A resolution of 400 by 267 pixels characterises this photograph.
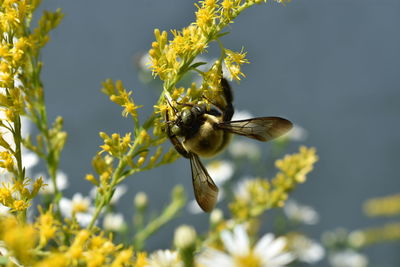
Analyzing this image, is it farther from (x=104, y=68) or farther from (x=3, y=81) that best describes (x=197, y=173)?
(x=104, y=68)

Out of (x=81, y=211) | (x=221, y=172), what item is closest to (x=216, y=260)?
(x=81, y=211)

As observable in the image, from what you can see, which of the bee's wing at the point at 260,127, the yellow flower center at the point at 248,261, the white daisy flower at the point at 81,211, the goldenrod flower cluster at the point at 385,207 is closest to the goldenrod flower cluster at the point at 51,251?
the yellow flower center at the point at 248,261

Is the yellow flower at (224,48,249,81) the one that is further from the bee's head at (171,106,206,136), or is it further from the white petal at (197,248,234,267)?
the white petal at (197,248,234,267)

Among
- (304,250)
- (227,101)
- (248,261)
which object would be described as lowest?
(248,261)

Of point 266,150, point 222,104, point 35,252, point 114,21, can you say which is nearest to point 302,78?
point 266,150

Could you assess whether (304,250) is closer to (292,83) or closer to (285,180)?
(285,180)

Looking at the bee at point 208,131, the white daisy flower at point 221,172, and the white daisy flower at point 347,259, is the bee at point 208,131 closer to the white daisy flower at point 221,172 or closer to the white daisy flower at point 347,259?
the white daisy flower at point 221,172
